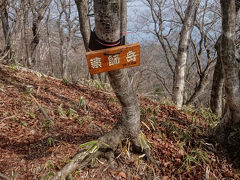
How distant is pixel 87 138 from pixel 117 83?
141 centimetres


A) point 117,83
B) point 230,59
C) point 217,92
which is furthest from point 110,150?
point 217,92

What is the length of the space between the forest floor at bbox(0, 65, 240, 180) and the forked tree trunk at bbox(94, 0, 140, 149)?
9.3 inches

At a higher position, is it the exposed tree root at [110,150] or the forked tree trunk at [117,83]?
the forked tree trunk at [117,83]

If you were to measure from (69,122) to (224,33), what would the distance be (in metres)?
3.05

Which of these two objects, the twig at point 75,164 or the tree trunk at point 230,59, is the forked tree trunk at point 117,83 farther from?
the tree trunk at point 230,59

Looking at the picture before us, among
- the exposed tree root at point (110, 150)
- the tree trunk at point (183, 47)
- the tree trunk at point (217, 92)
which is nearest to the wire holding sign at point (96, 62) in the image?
the exposed tree root at point (110, 150)

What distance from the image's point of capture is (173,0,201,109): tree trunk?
4.21 m

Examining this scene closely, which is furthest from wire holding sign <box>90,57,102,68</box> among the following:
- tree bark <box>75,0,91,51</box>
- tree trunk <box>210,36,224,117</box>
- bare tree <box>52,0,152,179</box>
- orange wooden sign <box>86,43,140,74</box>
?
tree bark <box>75,0,91,51</box>

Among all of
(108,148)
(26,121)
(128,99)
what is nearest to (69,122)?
(26,121)

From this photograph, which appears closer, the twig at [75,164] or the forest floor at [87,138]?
the twig at [75,164]

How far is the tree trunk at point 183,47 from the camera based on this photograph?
13.8 ft

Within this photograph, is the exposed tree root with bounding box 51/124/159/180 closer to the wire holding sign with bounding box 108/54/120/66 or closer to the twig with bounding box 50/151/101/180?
the twig with bounding box 50/151/101/180

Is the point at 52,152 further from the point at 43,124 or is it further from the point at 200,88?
the point at 200,88

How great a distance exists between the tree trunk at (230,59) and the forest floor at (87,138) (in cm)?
79
